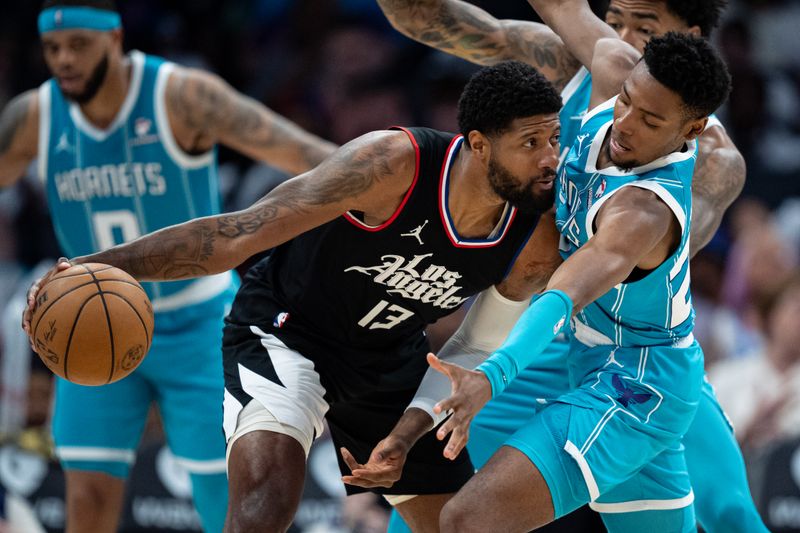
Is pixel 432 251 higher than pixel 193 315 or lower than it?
higher

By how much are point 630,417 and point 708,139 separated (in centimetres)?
148

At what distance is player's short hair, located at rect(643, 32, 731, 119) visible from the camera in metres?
4.07

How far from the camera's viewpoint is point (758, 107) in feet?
31.6

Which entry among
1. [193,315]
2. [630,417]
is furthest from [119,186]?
[630,417]

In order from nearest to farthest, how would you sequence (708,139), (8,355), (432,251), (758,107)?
(432,251) → (708,139) → (8,355) → (758,107)

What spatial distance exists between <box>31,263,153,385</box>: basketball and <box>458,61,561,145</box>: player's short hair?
1303 millimetres

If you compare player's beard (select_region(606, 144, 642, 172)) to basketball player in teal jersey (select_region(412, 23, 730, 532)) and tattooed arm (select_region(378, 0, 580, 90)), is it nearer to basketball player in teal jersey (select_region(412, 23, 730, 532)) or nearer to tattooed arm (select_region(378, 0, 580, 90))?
basketball player in teal jersey (select_region(412, 23, 730, 532))

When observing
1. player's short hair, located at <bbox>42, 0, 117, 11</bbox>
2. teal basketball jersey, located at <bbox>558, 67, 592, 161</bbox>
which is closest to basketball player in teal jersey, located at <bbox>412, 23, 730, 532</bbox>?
teal basketball jersey, located at <bbox>558, 67, 592, 161</bbox>

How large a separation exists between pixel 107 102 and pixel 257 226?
211 centimetres

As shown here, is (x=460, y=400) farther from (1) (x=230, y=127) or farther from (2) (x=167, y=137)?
(2) (x=167, y=137)

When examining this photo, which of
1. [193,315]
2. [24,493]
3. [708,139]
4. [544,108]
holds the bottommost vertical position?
[24,493]

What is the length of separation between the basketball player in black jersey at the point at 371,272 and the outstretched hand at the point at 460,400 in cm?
61

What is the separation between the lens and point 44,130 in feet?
20.0

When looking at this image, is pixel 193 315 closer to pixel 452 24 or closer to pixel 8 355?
pixel 452 24
